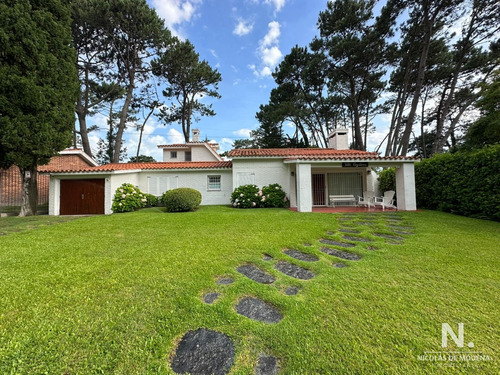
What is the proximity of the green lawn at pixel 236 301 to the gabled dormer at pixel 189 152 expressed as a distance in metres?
16.4

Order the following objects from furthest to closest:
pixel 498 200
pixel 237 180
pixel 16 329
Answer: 1. pixel 237 180
2. pixel 498 200
3. pixel 16 329

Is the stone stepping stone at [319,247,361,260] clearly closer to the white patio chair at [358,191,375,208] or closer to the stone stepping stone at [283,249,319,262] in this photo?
the stone stepping stone at [283,249,319,262]

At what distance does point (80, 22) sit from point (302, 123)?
24325mm

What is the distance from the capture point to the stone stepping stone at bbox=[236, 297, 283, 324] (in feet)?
7.93

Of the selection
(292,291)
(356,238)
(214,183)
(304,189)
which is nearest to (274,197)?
(304,189)

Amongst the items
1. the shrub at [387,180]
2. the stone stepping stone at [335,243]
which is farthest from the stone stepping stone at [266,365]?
the shrub at [387,180]

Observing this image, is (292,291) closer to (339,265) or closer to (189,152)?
(339,265)

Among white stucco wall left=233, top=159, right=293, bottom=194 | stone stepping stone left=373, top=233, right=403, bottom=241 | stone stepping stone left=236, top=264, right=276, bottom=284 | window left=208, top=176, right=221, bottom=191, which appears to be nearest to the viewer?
stone stepping stone left=236, top=264, right=276, bottom=284

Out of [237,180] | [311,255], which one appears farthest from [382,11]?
[311,255]

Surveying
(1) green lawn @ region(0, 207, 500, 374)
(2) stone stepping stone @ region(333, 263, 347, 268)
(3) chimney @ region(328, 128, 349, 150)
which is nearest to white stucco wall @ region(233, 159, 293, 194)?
(3) chimney @ region(328, 128, 349, 150)

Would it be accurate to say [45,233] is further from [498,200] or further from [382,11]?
[382,11]

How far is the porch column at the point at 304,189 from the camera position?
1078 centimetres

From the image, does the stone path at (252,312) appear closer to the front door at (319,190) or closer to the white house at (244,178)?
the white house at (244,178)

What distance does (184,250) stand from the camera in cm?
464
